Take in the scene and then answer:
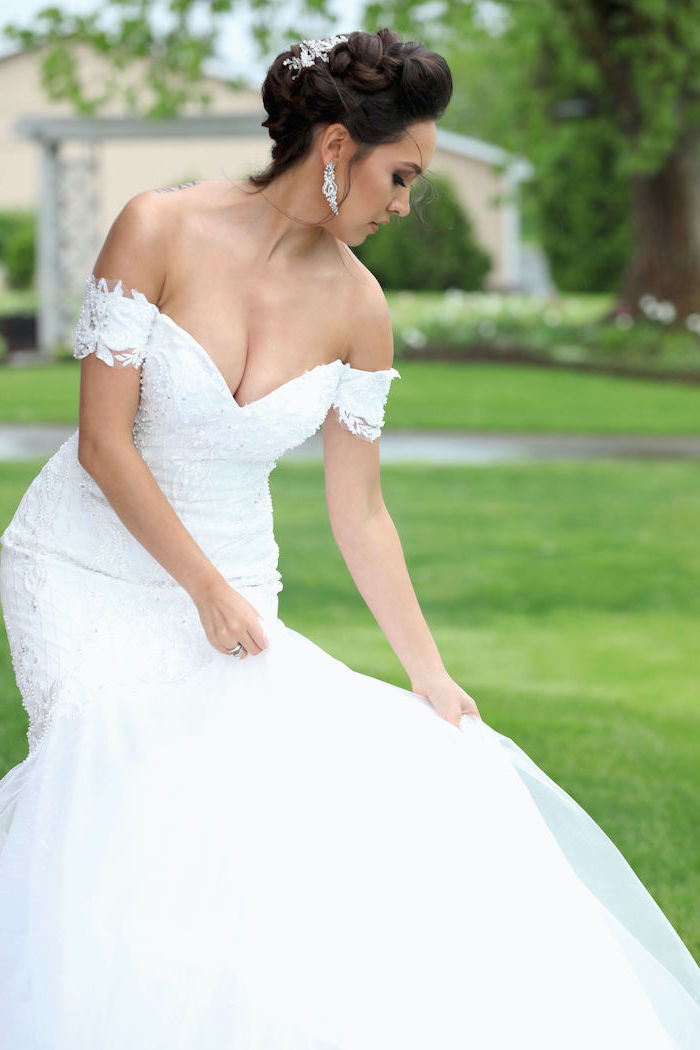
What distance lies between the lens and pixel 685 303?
2355 cm

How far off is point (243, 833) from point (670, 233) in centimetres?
2304

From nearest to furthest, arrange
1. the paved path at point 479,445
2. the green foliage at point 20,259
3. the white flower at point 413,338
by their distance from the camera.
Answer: the paved path at point 479,445, the white flower at point 413,338, the green foliage at point 20,259

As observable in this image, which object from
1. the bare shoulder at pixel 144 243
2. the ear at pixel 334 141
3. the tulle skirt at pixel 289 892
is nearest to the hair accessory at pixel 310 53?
the ear at pixel 334 141

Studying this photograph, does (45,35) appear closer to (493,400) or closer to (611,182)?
(493,400)

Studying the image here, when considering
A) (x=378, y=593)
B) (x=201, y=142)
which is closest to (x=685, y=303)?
(x=201, y=142)

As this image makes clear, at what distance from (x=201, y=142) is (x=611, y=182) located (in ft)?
37.9

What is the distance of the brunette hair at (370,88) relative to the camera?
257 cm

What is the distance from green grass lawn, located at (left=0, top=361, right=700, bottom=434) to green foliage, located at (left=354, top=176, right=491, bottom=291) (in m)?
9.79

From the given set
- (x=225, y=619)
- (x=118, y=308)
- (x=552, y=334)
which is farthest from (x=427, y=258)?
(x=225, y=619)

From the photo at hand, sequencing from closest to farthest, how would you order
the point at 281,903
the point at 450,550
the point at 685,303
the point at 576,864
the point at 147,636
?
the point at 281,903 < the point at 147,636 < the point at 576,864 < the point at 450,550 < the point at 685,303

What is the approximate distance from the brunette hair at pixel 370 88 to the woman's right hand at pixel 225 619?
0.85 meters

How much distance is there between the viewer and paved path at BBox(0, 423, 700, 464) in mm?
13992

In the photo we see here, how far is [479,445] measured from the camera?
14.9 metres

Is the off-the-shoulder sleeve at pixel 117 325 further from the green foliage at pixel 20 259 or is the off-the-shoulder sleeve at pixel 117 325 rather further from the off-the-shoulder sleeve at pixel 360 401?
the green foliage at pixel 20 259
